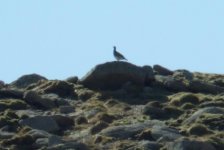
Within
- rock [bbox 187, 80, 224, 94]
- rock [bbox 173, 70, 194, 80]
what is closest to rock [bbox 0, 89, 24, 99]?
rock [bbox 187, 80, 224, 94]

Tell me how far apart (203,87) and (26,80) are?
1221cm

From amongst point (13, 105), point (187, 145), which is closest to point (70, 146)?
point (187, 145)

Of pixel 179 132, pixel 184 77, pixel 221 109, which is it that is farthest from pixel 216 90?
pixel 179 132

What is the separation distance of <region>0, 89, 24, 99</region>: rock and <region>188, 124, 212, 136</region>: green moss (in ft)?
44.0

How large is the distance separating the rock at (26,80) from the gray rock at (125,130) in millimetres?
18125

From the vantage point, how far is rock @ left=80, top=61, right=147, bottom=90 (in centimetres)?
7431

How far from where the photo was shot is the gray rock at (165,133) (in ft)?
203

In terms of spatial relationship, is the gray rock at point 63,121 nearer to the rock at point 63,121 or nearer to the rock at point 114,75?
the rock at point 63,121

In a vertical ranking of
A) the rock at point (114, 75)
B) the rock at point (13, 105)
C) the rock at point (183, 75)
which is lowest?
the rock at point (13, 105)

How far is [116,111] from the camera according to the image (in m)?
70.8

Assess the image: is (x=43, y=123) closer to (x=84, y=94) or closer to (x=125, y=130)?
(x=125, y=130)

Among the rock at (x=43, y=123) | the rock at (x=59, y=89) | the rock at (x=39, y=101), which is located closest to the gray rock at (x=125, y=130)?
the rock at (x=43, y=123)

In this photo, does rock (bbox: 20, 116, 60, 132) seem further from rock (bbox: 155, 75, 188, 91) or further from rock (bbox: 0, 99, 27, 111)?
rock (bbox: 155, 75, 188, 91)

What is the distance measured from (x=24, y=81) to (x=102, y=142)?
21.5 meters
